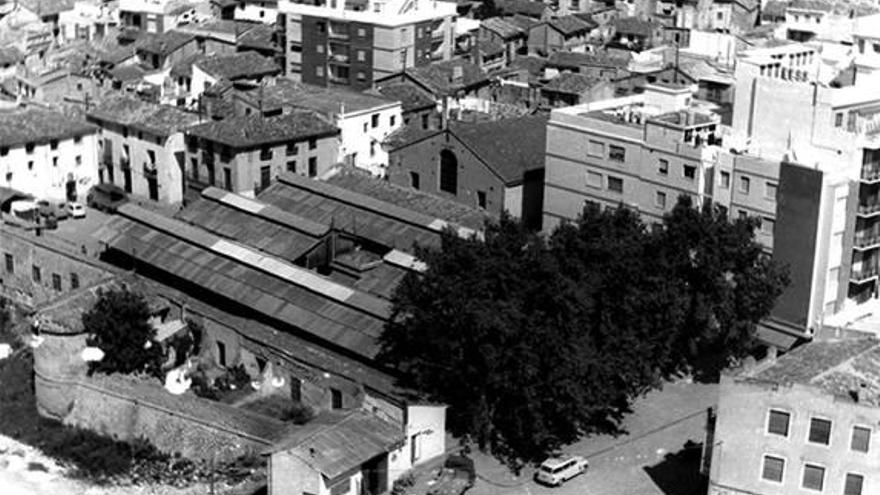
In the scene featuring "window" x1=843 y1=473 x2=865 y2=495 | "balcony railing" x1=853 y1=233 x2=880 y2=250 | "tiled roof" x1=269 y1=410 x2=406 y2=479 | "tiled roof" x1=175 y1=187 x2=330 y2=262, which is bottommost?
"tiled roof" x1=269 y1=410 x2=406 y2=479

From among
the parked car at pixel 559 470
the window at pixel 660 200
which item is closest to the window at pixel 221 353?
the parked car at pixel 559 470

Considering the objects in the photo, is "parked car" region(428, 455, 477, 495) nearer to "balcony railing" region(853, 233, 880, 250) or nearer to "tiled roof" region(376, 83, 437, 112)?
"balcony railing" region(853, 233, 880, 250)

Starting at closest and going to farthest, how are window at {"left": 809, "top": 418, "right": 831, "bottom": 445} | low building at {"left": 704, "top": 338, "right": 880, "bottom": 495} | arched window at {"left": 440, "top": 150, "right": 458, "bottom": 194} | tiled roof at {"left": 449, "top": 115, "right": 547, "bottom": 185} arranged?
1. low building at {"left": 704, "top": 338, "right": 880, "bottom": 495}
2. window at {"left": 809, "top": 418, "right": 831, "bottom": 445}
3. tiled roof at {"left": 449, "top": 115, "right": 547, "bottom": 185}
4. arched window at {"left": 440, "top": 150, "right": 458, "bottom": 194}

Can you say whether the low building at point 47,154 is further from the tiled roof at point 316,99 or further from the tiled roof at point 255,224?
the tiled roof at point 255,224

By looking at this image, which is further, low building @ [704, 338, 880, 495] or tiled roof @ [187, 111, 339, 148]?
tiled roof @ [187, 111, 339, 148]

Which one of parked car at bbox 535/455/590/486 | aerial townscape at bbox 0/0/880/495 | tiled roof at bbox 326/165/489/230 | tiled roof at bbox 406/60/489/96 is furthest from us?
tiled roof at bbox 406/60/489/96

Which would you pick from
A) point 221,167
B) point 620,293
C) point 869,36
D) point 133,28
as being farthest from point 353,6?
point 620,293

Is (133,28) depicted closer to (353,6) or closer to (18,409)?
(353,6)

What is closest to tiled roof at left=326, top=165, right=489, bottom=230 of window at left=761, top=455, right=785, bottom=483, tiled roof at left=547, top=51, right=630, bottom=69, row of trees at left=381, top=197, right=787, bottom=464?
row of trees at left=381, top=197, right=787, bottom=464
